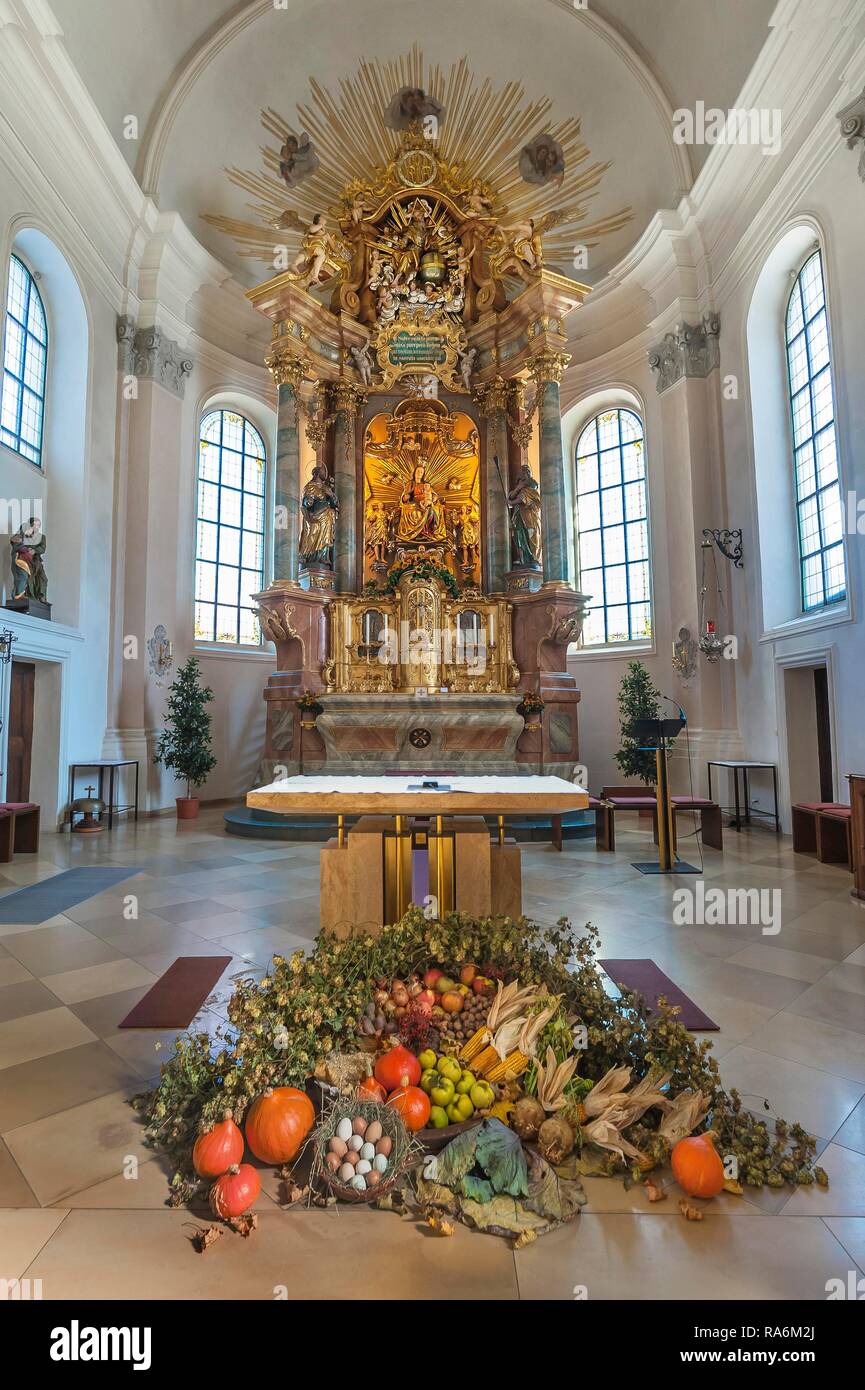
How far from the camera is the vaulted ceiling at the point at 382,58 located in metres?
11.2

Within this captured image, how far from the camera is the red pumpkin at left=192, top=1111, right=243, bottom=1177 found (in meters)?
2.11

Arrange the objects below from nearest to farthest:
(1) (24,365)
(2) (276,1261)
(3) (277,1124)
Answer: (2) (276,1261)
(3) (277,1124)
(1) (24,365)

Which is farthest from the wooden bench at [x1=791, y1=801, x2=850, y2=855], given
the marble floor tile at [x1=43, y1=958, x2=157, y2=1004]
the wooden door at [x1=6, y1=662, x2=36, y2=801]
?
the wooden door at [x1=6, y1=662, x2=36, y2=801]

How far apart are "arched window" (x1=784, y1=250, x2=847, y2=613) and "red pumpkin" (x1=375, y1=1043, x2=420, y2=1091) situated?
26.9ft

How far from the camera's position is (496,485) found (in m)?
12.5

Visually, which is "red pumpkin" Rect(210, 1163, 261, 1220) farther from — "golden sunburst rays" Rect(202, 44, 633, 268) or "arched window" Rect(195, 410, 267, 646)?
"golden sunburst rays" Rect(202, 44, 633, 268)

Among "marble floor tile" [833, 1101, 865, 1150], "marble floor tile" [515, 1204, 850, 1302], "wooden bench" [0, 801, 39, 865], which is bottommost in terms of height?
"marble floor tile" [833, 1101, 865, 1150]

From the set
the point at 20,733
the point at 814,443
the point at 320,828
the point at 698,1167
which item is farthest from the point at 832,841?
the point at 20,733

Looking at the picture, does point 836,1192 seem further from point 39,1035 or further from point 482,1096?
point 39,1035

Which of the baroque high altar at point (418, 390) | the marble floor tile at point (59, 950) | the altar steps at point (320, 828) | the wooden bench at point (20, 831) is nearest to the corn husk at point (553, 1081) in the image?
the marble floor tile at point (59, 950)

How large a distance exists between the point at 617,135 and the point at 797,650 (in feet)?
34.7

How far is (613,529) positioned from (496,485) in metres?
2.86

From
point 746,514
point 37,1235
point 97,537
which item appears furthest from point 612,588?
point 37,1235
